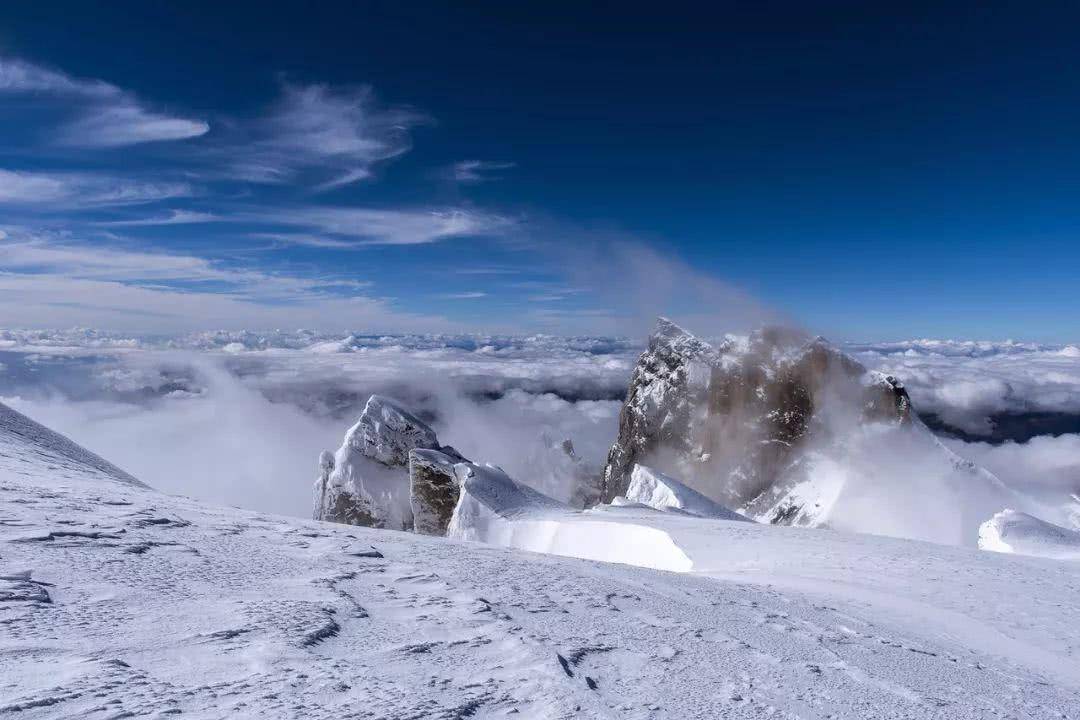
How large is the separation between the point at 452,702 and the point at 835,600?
6757 millimetres

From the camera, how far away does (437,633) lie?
529 cm

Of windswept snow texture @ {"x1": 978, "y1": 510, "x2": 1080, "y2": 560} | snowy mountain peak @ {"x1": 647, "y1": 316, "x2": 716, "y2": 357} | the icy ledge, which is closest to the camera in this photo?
the icy ledge

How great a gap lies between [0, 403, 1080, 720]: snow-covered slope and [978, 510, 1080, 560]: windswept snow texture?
12.9m

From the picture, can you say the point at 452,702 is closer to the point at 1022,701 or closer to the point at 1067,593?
the point at 1022,701

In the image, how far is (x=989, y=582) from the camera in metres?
10.8

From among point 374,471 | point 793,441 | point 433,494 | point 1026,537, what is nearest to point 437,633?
point 1026,537

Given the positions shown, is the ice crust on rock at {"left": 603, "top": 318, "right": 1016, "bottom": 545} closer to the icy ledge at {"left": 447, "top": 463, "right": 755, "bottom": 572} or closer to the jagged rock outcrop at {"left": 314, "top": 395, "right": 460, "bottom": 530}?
the jagged rock outcrop at {"left": 314, "top": 395, "right": 460, "bottom": 530}

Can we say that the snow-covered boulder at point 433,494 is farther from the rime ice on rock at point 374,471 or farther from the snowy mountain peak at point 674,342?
the snowy mountain peak at point 674,342

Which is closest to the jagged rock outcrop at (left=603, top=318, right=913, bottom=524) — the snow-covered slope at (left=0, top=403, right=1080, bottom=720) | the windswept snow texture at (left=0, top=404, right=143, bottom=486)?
the snow-covered slope at (left=0, top=403, right=1080, bottom=720)

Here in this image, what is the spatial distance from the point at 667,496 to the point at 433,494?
13.6 metres

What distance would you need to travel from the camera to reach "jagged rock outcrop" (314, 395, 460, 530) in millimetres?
41406

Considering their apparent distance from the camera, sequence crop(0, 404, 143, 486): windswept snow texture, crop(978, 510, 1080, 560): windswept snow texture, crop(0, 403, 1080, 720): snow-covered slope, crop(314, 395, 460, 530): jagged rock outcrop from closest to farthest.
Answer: crop(0, 403, 1080, 720): snow-covered slope
crop(0, 404, 143, 486): windswept snow texture
crop(978, 510, 1080, 560): windswept snow texture
crop(314, 395, 460, 530): jagged rock outcrop

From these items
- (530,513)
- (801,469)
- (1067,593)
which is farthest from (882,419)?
(1067,593)

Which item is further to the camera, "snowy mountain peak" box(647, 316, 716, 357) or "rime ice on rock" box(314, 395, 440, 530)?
"snowy mountain peak" box(647, 316, 716, 357)
